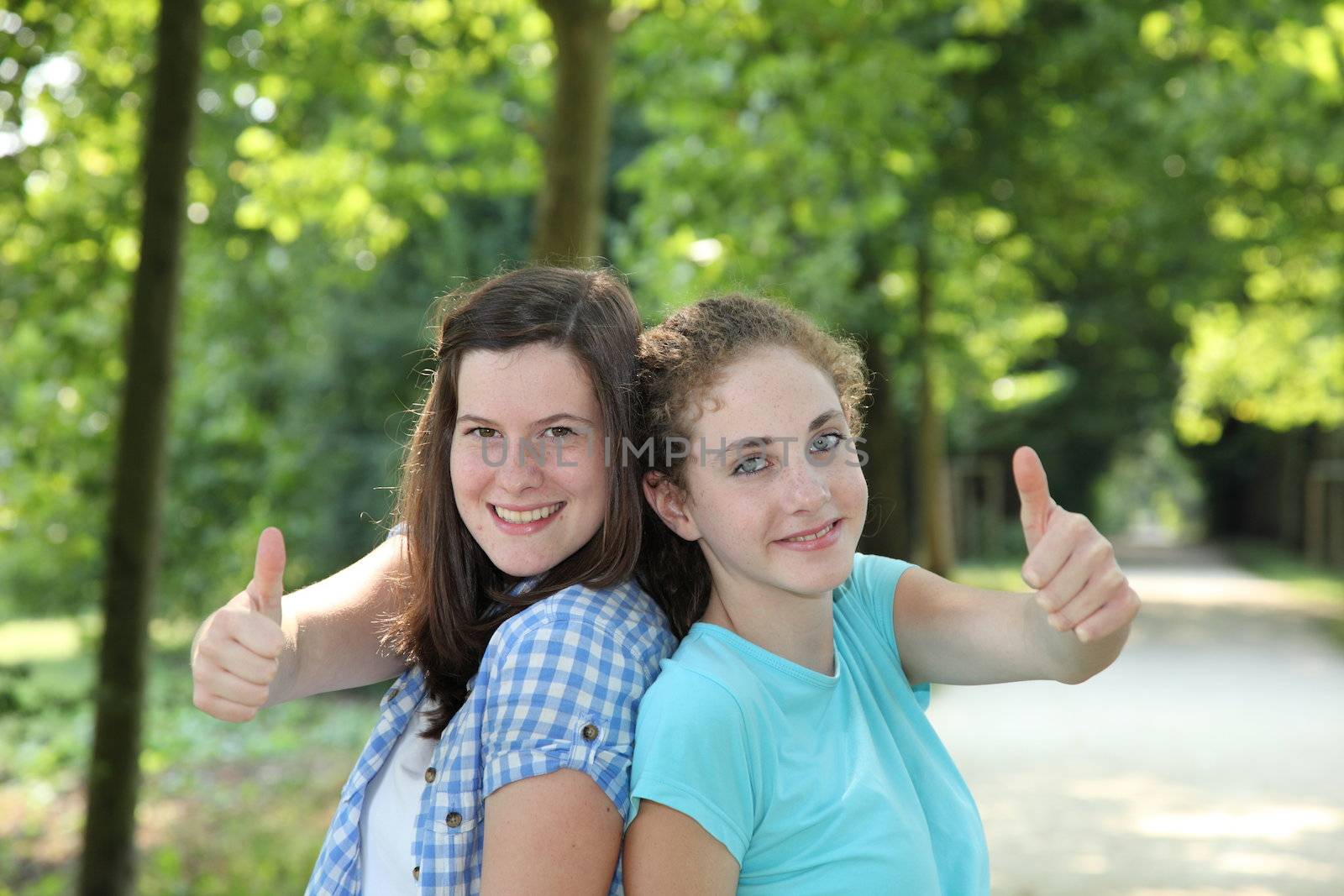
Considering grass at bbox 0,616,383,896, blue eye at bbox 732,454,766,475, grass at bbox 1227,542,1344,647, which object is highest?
blue eye at bbox 732,454,766,475

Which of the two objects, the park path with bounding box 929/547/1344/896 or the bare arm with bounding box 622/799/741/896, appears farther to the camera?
the park path with bounding box 929/547/1344/896

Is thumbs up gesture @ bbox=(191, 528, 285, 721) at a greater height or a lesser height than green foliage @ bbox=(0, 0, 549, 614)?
lesser

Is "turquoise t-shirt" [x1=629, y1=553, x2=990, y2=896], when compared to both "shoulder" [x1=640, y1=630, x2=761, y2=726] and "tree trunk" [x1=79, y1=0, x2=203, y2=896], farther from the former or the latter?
"tree trunk" [x1=79, y1=0, x2=203, y2=896]

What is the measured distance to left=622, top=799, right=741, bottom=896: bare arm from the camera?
1729 mm

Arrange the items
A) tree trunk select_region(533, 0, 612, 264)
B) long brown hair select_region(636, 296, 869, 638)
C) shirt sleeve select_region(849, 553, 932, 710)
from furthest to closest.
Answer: tree trunk select_region(533, 0, 612, 264)
shirt sleeve select_region(849, 553, 932, 710)
long brown hair select_region(636, 296, 869, 638)

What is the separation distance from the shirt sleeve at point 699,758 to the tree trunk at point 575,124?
4.47m

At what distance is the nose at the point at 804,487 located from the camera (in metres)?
1.97

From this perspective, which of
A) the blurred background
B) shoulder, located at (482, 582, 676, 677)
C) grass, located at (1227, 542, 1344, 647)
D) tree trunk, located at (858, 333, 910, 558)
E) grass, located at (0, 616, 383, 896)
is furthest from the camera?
grass, located at (1227, 542, 1344, 647)

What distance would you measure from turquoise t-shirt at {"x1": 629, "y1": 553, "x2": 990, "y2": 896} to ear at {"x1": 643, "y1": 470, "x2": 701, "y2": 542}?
0.16 meters

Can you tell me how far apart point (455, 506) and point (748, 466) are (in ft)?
1.57

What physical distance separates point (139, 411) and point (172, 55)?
150 centimetres

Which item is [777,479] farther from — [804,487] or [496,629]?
[496,629]

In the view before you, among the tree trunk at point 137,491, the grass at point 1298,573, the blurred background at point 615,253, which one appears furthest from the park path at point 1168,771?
the tree trunk at point 137,491

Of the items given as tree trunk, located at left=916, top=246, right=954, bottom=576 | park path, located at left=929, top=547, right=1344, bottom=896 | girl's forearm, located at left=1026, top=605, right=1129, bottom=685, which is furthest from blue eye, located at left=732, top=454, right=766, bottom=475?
tree trunk, located at left=916, top=246, right=954, bottom=576
